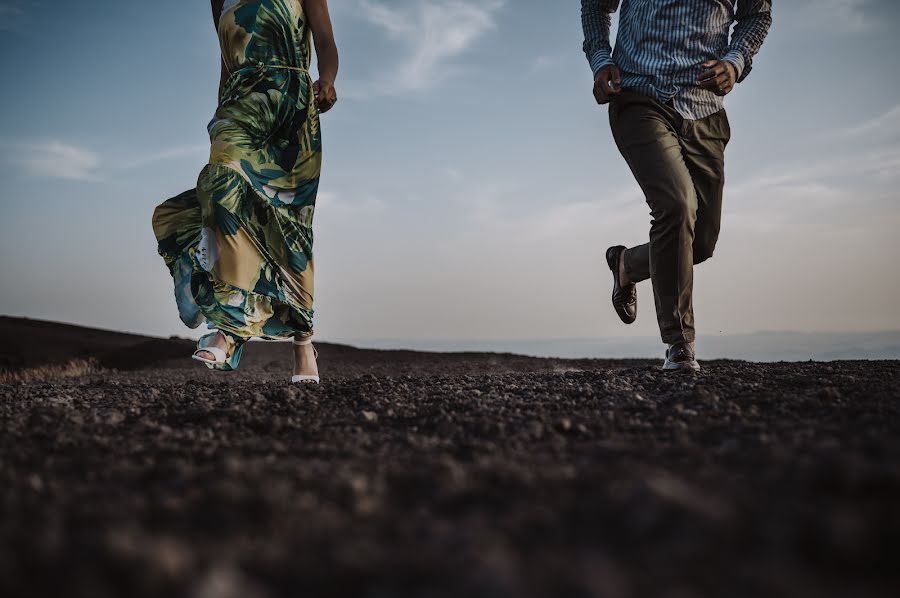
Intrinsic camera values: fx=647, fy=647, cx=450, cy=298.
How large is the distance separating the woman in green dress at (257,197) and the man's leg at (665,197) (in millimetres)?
2219

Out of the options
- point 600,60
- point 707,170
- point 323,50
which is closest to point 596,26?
point 600,60

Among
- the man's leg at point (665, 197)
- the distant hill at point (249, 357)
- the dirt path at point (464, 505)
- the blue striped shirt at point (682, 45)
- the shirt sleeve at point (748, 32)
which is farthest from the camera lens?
the distant hill at point (249, 357)

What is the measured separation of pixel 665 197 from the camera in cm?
433

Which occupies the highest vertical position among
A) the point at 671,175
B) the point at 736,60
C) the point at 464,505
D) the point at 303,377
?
the point at 736,60

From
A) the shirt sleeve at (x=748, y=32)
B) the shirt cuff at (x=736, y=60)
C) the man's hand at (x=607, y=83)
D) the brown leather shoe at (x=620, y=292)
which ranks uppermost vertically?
the shirt sleeve at (x=748, y=32)

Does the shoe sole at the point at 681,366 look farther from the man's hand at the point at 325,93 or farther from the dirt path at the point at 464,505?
the man's hand at the point at 325,93

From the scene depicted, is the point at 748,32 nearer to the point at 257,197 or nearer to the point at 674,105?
the point at 674,105

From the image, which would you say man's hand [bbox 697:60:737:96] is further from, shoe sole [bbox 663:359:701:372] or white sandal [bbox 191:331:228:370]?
white sandal [bbox 191:331:228:370]

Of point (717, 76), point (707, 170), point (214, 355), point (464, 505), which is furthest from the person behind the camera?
point (707, 170)

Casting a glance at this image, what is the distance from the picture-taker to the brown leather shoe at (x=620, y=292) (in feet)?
17.9

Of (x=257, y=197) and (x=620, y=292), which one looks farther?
(x=620, y=292)

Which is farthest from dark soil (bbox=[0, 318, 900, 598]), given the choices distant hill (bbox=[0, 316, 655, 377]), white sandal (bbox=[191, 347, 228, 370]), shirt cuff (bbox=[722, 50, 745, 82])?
distant hill (bbox=[0, 316, 655, 377])

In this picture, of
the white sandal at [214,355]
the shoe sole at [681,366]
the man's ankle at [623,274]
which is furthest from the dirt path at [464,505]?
the man's ankle at [623,274]

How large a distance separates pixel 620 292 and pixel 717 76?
1.86 meters
